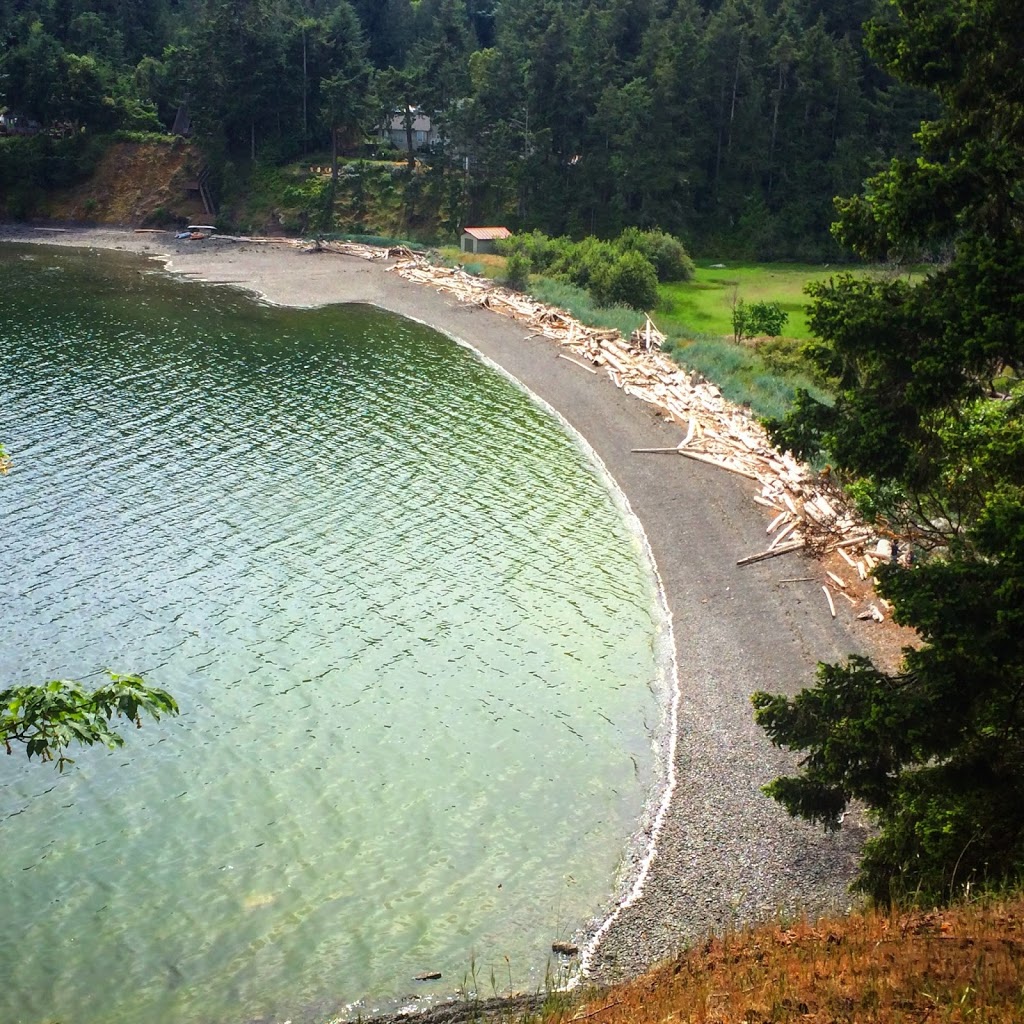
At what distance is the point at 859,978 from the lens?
11734 mm

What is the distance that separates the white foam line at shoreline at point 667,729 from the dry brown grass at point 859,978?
4120 millimetres

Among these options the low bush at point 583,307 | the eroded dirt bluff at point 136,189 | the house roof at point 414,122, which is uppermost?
the house roof at point 414,122

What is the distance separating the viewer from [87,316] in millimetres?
65438

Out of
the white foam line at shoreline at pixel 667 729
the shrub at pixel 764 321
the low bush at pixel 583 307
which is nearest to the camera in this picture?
the white foam line at shoreline at pixel 667 729

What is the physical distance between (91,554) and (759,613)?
2006 centimetres

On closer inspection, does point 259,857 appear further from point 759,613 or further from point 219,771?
point 759,613

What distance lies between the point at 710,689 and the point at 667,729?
197 centimetres

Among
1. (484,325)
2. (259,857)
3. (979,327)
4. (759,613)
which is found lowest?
(259,857)

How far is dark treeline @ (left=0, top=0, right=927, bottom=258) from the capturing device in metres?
86.9

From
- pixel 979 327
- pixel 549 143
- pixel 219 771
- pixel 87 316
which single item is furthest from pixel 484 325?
pixel 979 327

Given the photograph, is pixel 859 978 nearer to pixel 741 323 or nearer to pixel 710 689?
pixel 710 689

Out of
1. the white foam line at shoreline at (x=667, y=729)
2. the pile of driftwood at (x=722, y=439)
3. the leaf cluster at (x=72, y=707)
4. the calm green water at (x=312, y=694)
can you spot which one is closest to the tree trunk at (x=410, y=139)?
the pile of driftwood at (x=722, y=439)

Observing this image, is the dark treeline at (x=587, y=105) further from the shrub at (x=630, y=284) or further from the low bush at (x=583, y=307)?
the shrub at (x=630, y=284)

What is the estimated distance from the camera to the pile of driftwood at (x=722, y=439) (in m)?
31.9
